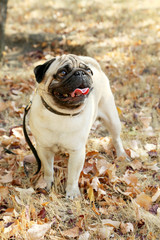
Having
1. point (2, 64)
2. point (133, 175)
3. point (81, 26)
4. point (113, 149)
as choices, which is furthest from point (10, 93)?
point (81, 26)

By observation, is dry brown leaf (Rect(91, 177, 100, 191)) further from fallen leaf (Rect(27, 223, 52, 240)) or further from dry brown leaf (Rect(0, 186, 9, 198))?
dry brown leaf (Rect(0, 186, 9, 198))

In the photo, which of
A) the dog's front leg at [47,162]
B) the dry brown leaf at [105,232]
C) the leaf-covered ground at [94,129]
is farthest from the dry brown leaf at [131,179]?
the dog's front leg at [47,162]

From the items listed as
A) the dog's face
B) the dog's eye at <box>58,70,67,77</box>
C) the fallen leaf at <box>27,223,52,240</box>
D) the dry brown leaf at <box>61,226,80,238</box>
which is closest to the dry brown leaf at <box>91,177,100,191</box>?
the dry brown leaf at <box>61,226,80,238</box>

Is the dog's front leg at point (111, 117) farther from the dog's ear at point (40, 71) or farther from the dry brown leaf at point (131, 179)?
the dog's ear at point (40, 71)

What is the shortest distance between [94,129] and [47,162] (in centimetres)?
152

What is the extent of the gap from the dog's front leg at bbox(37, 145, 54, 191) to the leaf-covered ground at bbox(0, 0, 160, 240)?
8cm

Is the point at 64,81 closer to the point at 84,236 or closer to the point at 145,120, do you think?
the point at 84,236

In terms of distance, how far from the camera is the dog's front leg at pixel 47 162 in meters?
3.04

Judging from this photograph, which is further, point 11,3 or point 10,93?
point 11,3

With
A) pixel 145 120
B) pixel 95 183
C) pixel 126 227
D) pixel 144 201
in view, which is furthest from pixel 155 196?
pixel 145 120

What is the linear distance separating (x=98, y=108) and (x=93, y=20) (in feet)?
18.5

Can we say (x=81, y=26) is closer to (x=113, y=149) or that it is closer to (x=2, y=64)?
(x=2, y=64)

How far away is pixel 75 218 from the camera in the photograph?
284cm

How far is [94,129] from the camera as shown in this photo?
4.52m
